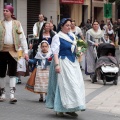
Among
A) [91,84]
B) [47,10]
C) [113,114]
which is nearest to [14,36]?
[113,114]

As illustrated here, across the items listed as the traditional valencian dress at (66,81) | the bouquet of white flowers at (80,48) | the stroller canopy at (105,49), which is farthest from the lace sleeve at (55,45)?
the stroller canopy at (105,49)

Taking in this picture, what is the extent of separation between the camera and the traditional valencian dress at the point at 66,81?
9.29 metres

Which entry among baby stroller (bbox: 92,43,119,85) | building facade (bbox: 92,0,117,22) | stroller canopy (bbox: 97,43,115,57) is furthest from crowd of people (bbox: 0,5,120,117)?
building facade (bbox: 92,0,117,22)

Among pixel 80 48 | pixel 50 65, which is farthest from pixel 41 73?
pixel 80 48

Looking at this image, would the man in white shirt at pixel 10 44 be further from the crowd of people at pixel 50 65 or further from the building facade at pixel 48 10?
the building facade at pixel 48 10

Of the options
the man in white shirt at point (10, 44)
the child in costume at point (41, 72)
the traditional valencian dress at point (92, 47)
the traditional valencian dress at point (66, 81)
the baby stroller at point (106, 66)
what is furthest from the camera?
the traditional valencian dress at point (92, 47)

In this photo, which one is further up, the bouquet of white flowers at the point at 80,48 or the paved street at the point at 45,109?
the bouquet of white flowers at the point at 80,48

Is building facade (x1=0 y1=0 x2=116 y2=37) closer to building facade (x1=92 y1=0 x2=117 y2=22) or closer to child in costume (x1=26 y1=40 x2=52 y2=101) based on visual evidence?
building facade (x1=92 y1=0 x2=117 y2=22)

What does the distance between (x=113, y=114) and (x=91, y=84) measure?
4.89 meters

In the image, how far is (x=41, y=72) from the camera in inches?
443

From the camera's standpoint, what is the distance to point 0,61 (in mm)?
10945

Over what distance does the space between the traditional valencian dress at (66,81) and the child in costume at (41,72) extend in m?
1.48

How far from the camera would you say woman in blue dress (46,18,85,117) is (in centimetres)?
929

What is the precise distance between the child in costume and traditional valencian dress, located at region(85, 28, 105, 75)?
4.11 meters
